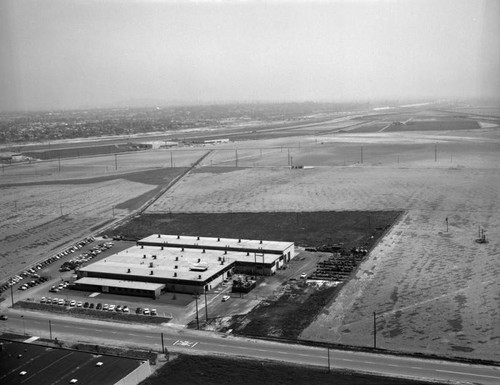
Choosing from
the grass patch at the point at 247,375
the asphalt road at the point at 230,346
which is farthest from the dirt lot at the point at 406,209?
the grass patch at the point at 247,375

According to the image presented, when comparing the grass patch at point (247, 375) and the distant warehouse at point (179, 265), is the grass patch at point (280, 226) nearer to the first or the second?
the distant warehouse at point (179, 265)

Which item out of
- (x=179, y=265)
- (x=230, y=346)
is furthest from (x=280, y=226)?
(x=230, y=346)

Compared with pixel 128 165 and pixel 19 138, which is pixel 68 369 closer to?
pixel 128 165

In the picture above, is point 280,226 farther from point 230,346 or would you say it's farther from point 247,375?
point 247,375

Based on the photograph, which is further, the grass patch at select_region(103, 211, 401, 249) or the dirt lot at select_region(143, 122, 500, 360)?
the grass patch at select_region(103, 211, 401, 249)

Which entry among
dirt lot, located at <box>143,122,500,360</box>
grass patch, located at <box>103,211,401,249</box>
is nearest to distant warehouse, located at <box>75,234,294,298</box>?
grass patch, located at <box>103,211,401,249</box>

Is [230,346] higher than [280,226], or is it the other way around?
[280,226]

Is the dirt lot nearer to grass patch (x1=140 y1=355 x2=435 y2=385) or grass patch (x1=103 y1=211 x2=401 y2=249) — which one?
grass patch (x1=103 y1=211 x2=401 y2=249)
